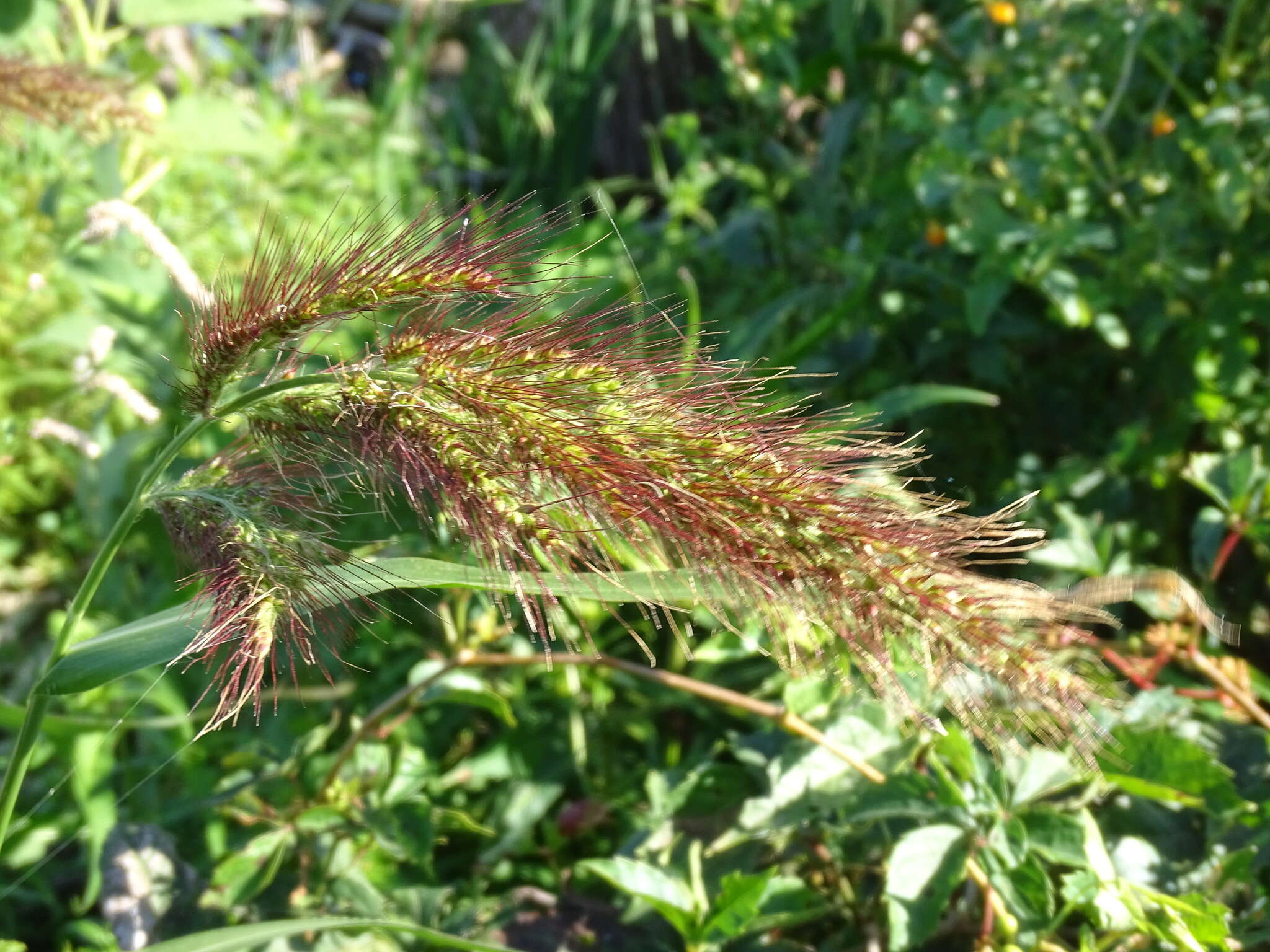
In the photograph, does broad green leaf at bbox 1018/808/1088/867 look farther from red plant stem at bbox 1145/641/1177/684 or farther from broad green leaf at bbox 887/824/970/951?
red plant stem at bbox 1145/641/1177/684

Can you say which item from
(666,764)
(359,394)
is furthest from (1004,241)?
(359,394)

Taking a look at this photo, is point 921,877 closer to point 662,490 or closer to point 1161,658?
point 1161,658

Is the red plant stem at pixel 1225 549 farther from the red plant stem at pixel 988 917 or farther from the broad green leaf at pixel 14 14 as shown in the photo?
the broad green leaf at pixel 14 14

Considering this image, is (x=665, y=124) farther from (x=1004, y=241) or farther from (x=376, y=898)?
(x=376, y=898)

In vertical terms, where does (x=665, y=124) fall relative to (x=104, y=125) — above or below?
below

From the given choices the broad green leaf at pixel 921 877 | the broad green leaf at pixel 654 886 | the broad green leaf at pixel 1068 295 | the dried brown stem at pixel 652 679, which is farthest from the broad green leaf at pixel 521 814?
the broad green leaf at pixel 1068 295

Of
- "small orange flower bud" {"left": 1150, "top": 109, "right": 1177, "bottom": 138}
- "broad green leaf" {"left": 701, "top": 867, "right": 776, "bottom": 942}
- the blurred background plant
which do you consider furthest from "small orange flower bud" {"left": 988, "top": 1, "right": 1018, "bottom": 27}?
"broad green leaf" {"left": 701, "top": 867, "right": 776, "bottom": 942}

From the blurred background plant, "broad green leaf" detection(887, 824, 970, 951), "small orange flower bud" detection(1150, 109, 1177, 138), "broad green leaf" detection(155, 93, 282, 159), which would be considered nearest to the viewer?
"broad green leaf" detection(887, 824, 970, 951)
